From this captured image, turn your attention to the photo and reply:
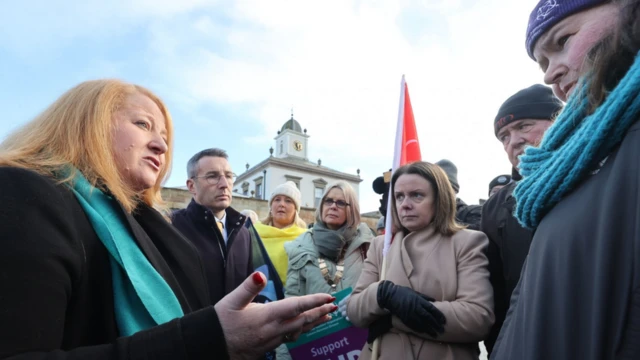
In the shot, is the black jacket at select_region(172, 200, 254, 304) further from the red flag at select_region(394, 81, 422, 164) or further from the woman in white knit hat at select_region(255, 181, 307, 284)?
the red flag at select_region(394, 81, 422, 164)

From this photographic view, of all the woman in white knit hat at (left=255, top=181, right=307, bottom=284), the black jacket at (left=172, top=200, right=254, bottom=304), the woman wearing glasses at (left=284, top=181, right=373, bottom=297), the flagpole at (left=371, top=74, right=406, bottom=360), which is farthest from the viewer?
the woman in white knit hat at (left=255, top=181, right=307, bottom=284)

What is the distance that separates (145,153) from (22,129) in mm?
424

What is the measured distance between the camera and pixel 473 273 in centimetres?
225

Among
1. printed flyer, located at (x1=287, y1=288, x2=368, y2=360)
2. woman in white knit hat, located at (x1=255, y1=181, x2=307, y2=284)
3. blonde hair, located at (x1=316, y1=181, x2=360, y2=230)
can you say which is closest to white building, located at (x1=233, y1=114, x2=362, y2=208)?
woman in white knit hat, located at (x1=255, y1=181, x2=307, y2=284)

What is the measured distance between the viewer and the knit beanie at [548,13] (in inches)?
42.2

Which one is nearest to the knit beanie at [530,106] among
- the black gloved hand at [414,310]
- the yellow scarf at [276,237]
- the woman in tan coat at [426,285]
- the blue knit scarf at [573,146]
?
the woman in tan coat at [426,285]

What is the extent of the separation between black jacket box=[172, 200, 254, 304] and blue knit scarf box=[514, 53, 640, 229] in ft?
8.16

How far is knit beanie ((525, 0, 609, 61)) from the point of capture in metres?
1.07

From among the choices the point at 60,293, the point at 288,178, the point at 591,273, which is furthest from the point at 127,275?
→ the point at 288,178

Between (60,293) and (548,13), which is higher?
(548,13)

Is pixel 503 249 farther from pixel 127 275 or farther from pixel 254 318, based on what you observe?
pixel 127 275

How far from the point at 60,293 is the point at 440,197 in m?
2.20

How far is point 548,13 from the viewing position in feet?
3.86

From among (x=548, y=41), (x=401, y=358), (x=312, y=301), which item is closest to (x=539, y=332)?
(x=312, y=301)
